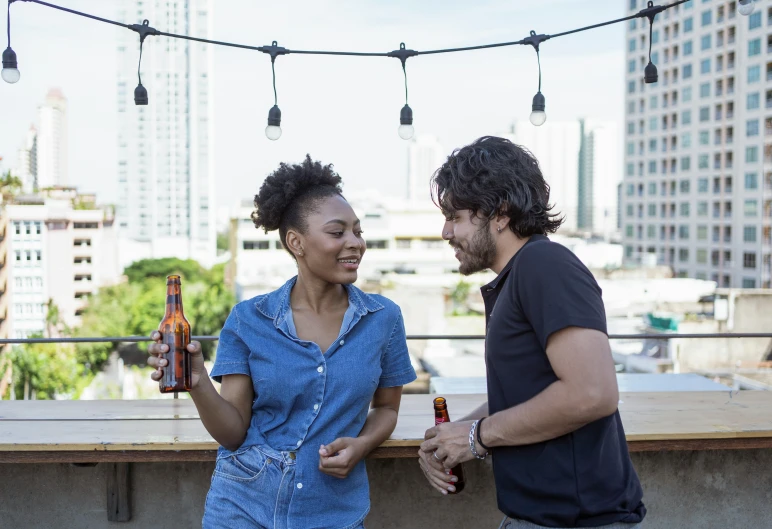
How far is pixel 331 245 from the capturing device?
222 cm

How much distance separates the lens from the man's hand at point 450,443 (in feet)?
6.30

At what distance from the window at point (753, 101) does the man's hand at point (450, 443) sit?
64129mm

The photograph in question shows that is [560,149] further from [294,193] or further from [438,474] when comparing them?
[438,474]

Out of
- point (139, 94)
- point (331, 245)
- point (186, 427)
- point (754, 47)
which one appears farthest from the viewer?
point (754, 47)

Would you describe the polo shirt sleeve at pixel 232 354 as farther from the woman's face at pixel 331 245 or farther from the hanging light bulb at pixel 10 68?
the hanging light bulb at pixel 10 68

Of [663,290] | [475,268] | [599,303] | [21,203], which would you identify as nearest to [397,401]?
[475,268]

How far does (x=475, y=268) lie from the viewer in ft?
6.29

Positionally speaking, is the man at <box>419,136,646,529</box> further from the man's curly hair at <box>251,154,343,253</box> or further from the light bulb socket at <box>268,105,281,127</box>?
the light bulb socket at <box>268,105,281,127</box>

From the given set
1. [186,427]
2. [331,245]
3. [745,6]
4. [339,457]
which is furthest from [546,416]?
[745,6]

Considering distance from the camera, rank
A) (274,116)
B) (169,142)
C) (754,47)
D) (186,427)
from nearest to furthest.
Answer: (186,427) → (274,116) → (754,47) → (169,142)

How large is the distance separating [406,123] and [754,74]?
62.3 metres

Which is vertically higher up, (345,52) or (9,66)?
(345,52)

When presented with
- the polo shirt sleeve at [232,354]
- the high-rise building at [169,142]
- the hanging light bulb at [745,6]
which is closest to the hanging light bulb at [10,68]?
the polo shirt sleeve at [232,354]

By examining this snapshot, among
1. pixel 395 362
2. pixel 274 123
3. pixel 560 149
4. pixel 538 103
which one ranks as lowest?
pixel 395 362
